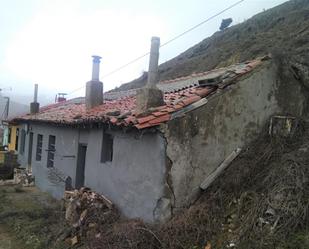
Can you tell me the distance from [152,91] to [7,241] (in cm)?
514

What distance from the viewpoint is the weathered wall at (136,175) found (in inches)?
311

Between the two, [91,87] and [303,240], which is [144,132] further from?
[91,87]

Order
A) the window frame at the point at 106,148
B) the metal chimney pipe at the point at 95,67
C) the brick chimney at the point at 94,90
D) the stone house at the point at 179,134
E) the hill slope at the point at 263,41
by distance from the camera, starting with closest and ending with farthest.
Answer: the stone house at the point at 179,134 → the window frame at the point at 106,148 → the brick chimney at the point at 94,90 → the metal chimney pipe at the point at 95,67 → the hill slope at the point at 263,41

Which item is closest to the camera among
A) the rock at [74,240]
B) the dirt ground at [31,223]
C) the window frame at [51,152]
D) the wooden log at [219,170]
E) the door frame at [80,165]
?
the wooden log at [219,170]

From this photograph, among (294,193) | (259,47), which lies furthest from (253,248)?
(259,47)

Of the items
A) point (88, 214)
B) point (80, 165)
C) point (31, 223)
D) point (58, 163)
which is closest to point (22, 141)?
point (58, 163)

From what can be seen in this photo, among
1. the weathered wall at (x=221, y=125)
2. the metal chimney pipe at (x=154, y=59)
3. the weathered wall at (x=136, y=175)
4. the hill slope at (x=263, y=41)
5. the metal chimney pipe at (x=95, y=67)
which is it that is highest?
the hill slope at (x=263, y=41)

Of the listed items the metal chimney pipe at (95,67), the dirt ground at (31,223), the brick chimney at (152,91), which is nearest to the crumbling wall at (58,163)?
the dirt ground at (31,223)

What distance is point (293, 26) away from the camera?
1093 inches

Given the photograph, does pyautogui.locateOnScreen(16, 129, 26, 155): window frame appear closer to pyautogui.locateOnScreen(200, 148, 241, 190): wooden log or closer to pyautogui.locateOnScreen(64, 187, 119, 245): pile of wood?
pyautogui.locateOnScreen(64, 187, 119, 245): pile of wood

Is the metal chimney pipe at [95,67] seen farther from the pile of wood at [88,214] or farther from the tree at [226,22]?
the tree at [226,22]

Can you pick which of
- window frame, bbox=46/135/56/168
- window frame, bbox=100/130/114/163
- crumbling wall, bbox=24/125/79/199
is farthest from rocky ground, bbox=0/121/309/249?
window frame, bbox=46/135/56/168

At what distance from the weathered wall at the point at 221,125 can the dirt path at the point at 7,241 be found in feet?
13.6

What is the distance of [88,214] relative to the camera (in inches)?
351
